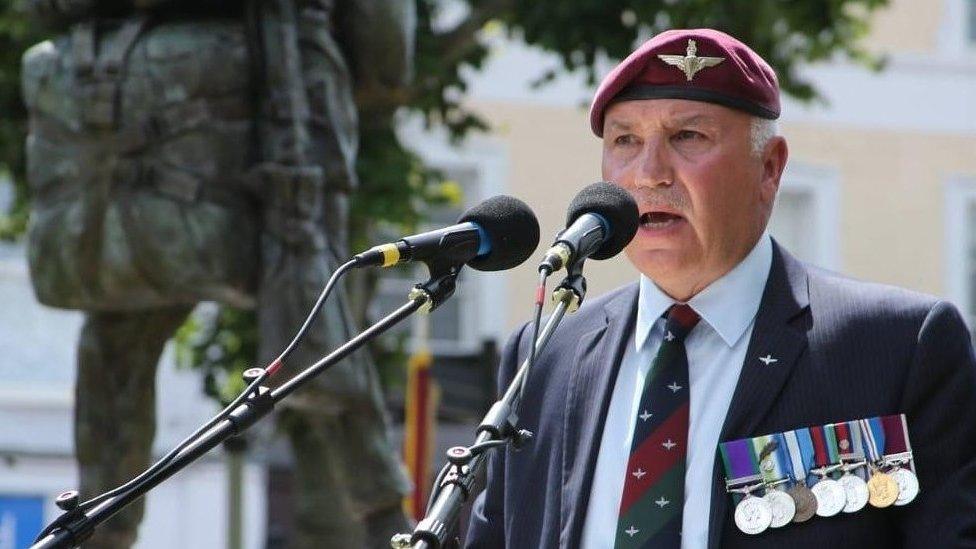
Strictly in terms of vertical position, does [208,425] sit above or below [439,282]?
below

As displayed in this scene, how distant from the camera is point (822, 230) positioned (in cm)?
2286

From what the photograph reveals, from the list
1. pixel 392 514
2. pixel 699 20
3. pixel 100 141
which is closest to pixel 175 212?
pixel 100 141

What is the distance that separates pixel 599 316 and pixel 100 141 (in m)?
3.61

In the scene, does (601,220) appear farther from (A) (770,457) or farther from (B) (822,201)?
(B) (822,201)

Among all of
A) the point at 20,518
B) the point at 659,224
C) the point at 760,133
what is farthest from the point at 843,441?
the point at 20,518

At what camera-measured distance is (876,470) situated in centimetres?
391

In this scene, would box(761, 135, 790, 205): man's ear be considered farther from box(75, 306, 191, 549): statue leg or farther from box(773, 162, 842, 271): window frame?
box(773, 162, 842, 271): window frame

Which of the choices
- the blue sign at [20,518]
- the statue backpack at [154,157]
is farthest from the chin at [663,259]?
the blue sign at [20,518]

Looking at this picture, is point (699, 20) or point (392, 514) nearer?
point (392, 514)

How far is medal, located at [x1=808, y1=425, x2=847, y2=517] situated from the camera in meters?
3.95

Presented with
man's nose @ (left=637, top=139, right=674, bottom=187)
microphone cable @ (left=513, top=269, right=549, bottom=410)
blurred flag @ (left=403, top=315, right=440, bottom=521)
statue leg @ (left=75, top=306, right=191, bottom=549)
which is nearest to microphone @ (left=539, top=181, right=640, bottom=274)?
microphone cable @ (left=513, top=269, right=549, bottom=410)

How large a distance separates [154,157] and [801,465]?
4.06 meters

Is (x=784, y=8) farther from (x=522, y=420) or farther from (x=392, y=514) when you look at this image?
(x=522, y=420)

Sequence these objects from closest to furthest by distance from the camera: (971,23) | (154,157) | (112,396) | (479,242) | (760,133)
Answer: (479,242) → (760,133) → (154,157) → (112,396) → (971,23)
